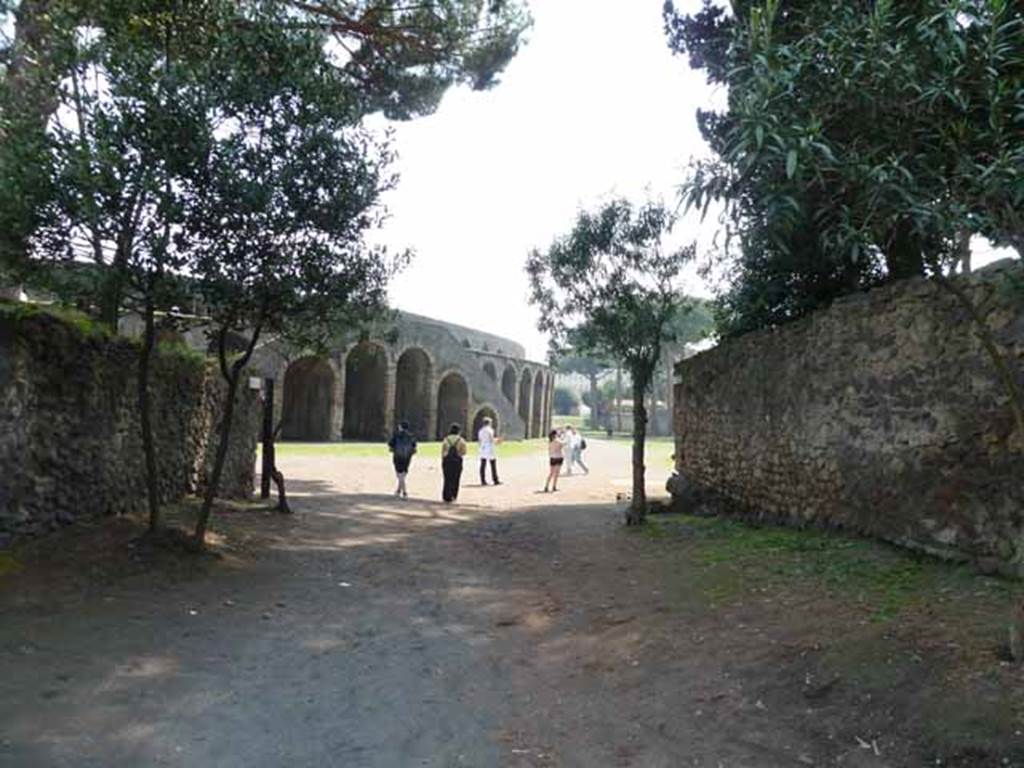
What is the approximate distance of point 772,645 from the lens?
5039mm

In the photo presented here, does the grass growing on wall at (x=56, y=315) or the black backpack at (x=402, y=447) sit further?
the black backpack at (x=402, y=447)

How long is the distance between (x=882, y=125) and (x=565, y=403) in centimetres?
9282

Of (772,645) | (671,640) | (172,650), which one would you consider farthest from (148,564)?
(772,645)

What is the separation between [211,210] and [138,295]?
152 centimetres

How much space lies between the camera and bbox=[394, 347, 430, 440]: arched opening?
38.2m

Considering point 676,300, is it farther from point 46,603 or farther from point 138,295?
point 46,603

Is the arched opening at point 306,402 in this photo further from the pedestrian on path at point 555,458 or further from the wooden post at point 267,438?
the wooden post at point 267,438

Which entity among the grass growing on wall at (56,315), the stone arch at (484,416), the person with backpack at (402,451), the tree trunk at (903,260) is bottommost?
the person with backpack at (402,451)

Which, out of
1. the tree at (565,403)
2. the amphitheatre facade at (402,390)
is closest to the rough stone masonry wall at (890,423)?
the amphitheatre facade at (402,390)

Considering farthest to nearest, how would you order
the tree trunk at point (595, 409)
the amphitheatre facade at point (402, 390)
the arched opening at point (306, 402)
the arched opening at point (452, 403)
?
the tree trunk at point (595, 409), the arched opening at point (452, 403), the arched opening at point (306, 402), the amphitheatre facade at point (402, 390)

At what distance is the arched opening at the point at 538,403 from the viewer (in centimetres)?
5367

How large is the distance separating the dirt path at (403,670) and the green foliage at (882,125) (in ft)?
8.65

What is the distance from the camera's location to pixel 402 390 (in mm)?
40156

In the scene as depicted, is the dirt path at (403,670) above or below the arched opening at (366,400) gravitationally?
below
